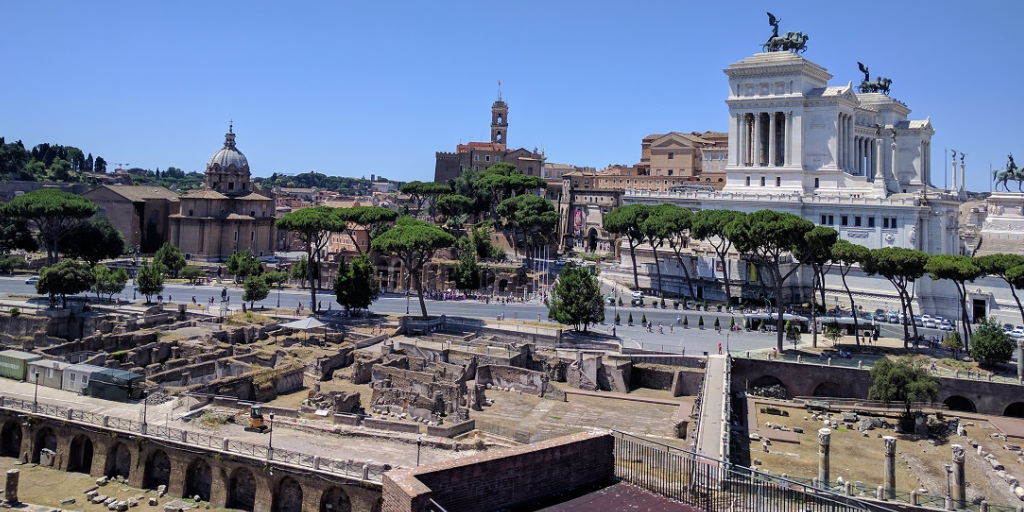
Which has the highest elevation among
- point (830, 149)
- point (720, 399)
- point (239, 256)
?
point (830, 149)

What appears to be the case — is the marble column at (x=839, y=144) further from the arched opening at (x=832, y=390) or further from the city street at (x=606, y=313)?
the arched opening at (x=832, y=390)

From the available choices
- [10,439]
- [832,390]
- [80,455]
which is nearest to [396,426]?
[80,455]

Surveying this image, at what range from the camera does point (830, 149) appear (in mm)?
73062

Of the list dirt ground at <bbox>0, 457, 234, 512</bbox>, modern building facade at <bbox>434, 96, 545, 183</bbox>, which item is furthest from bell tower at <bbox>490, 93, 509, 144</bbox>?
dirt ground at <bbox>0, 457, 234, 512</bbox>

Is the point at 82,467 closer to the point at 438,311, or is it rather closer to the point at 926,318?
the point at 438,311

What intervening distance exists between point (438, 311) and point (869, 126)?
1827 inches

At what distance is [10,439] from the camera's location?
33094 millimetres

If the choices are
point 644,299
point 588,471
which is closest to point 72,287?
point 644,299

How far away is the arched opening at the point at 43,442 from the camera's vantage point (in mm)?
31938

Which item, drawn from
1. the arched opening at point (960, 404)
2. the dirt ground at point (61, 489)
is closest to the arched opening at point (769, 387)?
the arched opening at point (960, 404)

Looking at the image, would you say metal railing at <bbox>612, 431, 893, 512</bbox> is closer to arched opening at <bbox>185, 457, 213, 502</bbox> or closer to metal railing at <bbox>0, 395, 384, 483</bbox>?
metal railing at <bbox>0, 395, 384, 483</bbox>

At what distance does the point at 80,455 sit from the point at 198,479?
6036mm

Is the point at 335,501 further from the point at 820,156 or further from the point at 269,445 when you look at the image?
the point at 820,156

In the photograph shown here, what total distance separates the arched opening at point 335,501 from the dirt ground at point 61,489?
4173 millimetres
